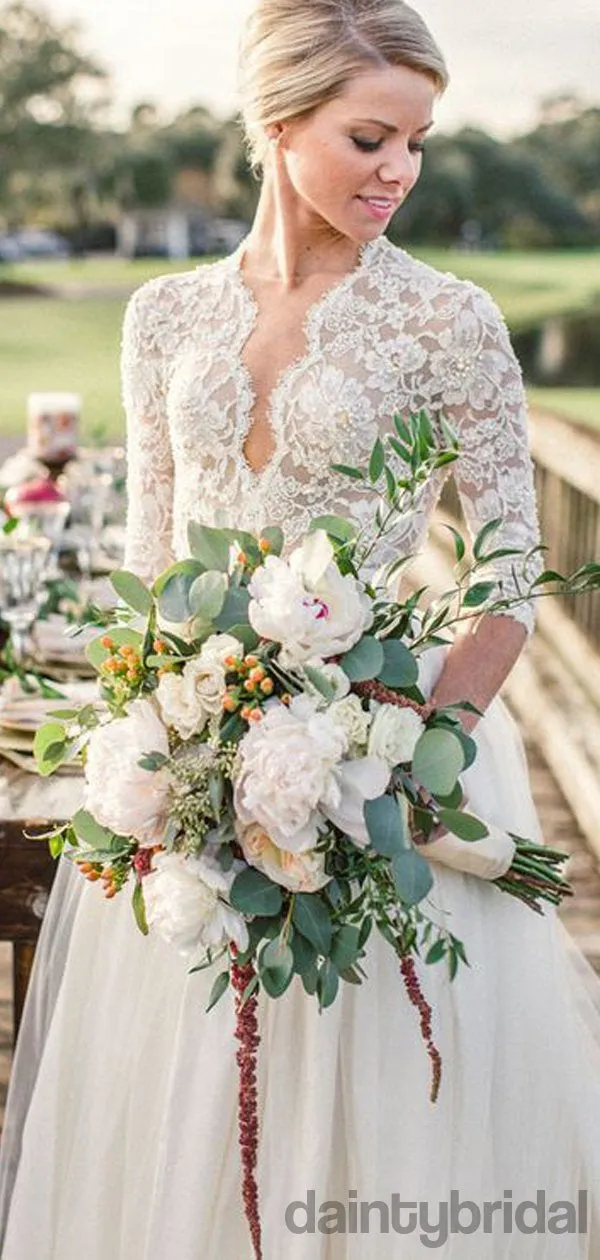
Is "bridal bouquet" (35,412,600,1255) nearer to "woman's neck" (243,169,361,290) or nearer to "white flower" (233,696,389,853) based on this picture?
"white flower" (233,696,389,853)

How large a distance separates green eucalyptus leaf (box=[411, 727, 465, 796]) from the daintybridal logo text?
59cm

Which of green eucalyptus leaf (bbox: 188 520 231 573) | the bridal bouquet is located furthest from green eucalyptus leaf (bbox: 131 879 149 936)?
green eucalyptus leaf (bbox: 188 520 231 573)

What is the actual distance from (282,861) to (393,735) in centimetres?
16

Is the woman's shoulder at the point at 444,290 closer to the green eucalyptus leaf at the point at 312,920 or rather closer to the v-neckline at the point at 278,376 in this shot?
the v-neckline at the point at 278,376

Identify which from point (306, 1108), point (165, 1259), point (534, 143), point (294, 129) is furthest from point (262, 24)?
point (534, 143)

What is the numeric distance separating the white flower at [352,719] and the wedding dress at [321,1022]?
0.37 metres

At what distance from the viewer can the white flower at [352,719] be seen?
1683 millimetres

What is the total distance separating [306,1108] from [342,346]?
87 centimetres

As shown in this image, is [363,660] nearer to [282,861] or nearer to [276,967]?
[282,861]

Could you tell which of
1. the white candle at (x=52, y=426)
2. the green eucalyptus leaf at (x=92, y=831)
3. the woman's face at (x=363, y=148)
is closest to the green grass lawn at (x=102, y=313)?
the white candle at (x=52, y=426)

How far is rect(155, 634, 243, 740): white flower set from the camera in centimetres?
171

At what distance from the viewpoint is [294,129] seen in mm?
2006

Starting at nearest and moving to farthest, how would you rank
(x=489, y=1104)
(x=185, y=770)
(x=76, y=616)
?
(x=185, y=770), (x=489, y=1104), (x=76, y=616)

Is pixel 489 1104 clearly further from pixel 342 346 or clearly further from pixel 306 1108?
pixel 342 346
